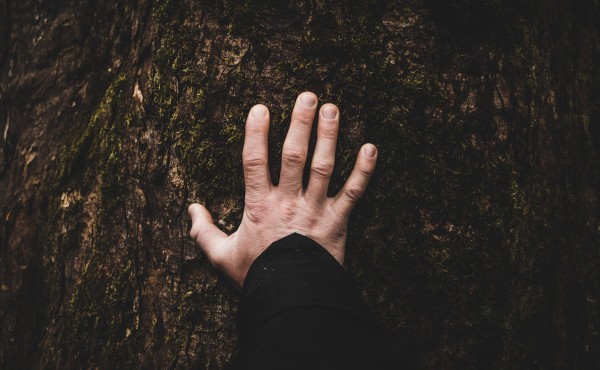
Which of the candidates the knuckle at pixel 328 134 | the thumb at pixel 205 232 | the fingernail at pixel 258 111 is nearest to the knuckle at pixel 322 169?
the knuckle at pixel 328 134

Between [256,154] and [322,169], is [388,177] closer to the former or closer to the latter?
[322,169]

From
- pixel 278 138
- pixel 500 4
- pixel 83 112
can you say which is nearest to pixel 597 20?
pixel 500 4

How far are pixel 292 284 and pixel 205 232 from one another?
1.61ft

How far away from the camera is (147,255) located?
1.81 m

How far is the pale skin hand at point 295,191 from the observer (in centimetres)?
152

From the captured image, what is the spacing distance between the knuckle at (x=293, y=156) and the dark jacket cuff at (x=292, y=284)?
31 cm

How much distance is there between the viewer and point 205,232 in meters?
1.59

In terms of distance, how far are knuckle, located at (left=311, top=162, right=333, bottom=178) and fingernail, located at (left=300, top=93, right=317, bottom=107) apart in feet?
0.86

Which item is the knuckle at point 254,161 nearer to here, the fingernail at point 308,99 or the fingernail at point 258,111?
the fingernail at point 258,111

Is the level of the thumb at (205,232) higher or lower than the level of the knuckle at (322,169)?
lower

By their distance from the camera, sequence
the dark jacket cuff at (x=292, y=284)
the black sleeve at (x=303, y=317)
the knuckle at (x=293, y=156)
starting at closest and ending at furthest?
the black sleeve at (x=303, y=317)
the dark jacket cuff at (x=292, y=284)
the knuckle at (x=293, y=156)

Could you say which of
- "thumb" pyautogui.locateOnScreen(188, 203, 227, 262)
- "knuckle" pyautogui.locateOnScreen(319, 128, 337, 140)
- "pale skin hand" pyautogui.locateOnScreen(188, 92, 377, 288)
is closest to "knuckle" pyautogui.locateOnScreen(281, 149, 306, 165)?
"pale skin hand" pyautogui.locateOnScreen(188, 92, 377, 288)

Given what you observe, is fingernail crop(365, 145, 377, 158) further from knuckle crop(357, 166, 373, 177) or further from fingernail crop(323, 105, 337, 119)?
fingernail crop(323, 105, 337, 119)

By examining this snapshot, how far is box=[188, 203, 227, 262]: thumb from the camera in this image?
1.59 meters
